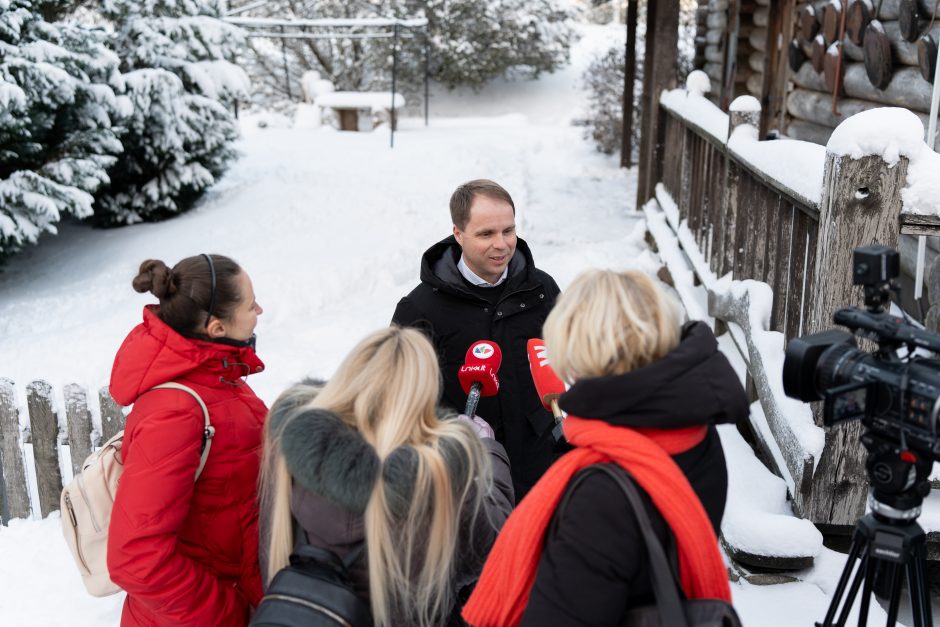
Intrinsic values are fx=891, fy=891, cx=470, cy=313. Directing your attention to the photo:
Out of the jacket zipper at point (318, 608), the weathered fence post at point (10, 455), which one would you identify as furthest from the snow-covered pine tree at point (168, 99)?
the jacket zipper at point (318, 608)

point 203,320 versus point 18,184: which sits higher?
point 203,320

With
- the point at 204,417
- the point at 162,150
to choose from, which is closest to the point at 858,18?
the point at 204,417

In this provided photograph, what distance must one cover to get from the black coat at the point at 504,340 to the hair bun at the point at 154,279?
2.84ft

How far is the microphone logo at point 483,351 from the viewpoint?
2.84 m

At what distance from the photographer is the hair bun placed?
7.29ft

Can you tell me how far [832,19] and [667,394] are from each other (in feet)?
19.8

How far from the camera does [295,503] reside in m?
1.95

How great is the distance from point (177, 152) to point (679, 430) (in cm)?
811

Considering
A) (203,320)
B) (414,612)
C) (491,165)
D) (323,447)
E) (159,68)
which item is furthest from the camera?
(491,165)

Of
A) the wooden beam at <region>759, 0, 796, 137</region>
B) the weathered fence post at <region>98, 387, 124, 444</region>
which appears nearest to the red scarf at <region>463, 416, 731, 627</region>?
the weathered fence post at <region>98, 387, 124, 444</region>

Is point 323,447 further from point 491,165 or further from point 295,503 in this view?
point 491,165

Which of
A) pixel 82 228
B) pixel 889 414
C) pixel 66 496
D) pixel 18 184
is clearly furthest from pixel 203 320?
pixel 82 228

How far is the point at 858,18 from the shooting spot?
20.0 ft

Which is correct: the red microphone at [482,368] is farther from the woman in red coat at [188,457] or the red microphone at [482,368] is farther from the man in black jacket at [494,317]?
the woman in red coat at [188,457]
